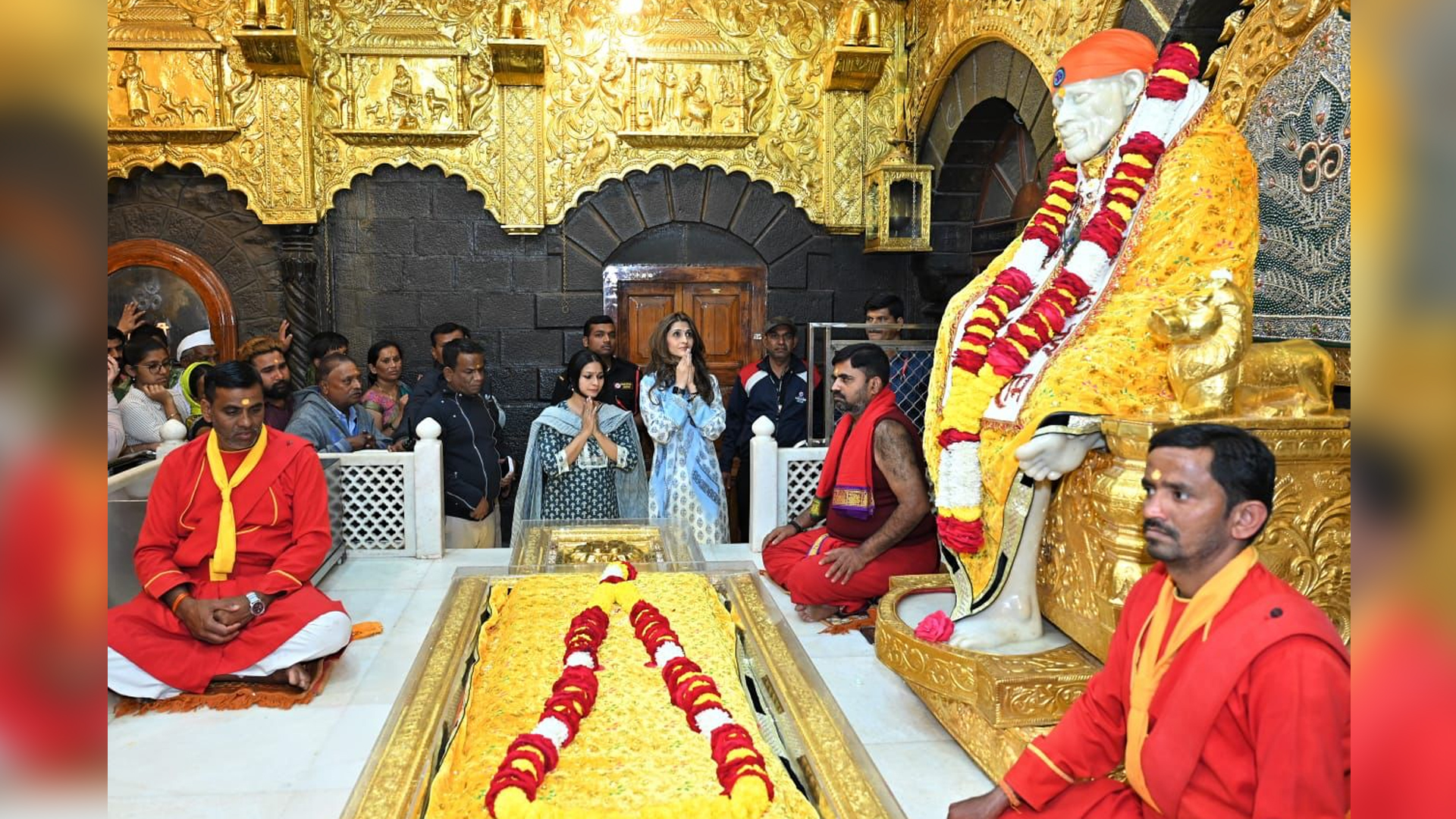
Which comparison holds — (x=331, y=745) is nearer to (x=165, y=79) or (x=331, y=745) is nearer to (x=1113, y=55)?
(x=1113, y=55)

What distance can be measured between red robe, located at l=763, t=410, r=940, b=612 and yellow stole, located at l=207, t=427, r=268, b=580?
2.31 m

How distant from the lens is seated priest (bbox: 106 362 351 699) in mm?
3594

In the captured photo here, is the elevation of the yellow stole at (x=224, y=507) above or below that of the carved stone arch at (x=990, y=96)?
below

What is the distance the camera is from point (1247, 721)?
6.00ft

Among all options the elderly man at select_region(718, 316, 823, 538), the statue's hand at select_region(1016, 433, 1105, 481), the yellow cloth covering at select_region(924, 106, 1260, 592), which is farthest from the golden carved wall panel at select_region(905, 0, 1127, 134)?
the statue's hand at select_region(1016, 433, 1105, 481)

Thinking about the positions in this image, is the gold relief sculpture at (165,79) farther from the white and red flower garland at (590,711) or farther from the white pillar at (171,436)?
the white and red flower garland at (590,711)

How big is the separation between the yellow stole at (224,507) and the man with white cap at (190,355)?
2.79 m

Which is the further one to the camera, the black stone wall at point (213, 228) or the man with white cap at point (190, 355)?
the black stone wall at point (213, 228)

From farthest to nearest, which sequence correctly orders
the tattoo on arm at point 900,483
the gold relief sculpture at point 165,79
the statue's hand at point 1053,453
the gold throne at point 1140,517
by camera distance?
the gold relief sculpture at point 165,79, the tattoo on arm at point 900,483, the statue's hand at point 1053,453, the gold throne at point 1140,517

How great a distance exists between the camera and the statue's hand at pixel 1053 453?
2828mm

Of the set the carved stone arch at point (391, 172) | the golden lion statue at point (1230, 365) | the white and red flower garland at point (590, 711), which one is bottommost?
the white and red flower garland at point (590, 711)

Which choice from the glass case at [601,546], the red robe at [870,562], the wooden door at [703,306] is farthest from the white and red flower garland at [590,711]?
the wooden door at [703,306]

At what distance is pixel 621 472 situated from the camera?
5.82 metres

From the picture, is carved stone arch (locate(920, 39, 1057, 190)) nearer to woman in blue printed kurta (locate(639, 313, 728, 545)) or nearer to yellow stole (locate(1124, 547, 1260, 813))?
woman in blue printed kurta (locate(639, 313, 728, 545))
